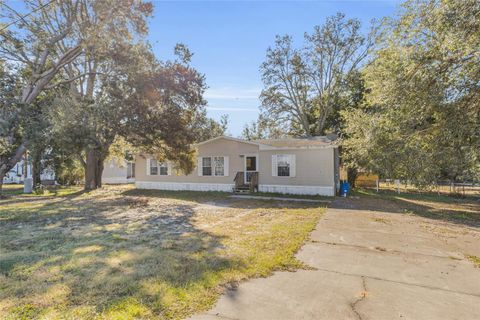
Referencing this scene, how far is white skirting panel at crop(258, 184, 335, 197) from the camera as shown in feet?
47.2

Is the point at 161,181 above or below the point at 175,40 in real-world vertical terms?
below

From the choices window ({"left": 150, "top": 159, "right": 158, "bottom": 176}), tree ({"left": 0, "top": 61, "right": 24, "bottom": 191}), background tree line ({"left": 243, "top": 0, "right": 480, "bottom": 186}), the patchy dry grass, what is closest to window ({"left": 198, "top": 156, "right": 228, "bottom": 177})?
window ({"left": 150, "top": 159, "right": 158, "bottom": 176})

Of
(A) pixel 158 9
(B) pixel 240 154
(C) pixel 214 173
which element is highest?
(A) pixel 158 9

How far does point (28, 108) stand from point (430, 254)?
1632cm

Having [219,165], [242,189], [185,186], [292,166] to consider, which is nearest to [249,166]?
[242,189]

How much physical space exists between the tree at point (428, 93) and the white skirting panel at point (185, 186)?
8.67m

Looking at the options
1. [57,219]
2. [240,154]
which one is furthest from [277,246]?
[240,154]

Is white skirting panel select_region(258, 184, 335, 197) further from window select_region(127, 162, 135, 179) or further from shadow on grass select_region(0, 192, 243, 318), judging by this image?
window select_region(127, 162, 135, 179)

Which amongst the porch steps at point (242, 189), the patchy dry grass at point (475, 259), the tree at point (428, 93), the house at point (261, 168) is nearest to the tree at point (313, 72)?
the house at point (261, 168)

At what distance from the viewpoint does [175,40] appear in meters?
14.8

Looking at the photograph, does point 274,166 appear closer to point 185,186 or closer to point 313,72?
point 185,186

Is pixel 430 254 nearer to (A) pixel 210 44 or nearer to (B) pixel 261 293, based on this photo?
(B) pixel 261 293

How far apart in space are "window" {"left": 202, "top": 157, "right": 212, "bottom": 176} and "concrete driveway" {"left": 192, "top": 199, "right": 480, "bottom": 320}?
11433 millimetres

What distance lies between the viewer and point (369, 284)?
3.63 meters
